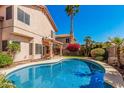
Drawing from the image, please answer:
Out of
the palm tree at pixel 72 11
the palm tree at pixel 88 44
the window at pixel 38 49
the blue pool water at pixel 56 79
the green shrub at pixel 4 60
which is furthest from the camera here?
the palm tree at pixel 72 11

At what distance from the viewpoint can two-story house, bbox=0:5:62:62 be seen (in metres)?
17.7

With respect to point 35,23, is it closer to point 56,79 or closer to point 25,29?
point 25,29

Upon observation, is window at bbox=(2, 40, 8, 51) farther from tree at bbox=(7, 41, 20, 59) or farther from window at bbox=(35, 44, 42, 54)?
window at bbox=(35, 44, 42, 54)

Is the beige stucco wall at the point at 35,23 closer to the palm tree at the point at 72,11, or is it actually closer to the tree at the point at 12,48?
the tree at the point at 12,48

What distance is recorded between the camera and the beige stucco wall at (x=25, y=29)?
17.7 m

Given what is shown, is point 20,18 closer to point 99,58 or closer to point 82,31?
point 99,58

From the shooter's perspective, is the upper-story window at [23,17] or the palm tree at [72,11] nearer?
the upper-story window at [23,17]

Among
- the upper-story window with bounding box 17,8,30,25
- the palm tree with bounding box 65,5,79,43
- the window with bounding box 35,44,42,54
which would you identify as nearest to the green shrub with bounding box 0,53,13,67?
the upper-story window with bounding box 17,8,30,25

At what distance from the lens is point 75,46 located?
38531 mm

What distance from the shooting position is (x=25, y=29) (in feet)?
66.6

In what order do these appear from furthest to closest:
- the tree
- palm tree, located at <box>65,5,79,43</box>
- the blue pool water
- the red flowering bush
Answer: palm tree, located at <box>65,5,79,43</box>
the red flowering bush
the tree
the blue pool water

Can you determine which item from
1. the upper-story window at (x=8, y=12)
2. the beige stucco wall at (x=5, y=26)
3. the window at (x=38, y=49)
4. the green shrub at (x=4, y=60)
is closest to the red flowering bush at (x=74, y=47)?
the window at (x=38, y=49)

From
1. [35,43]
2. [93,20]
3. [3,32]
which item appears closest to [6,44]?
[3,32]

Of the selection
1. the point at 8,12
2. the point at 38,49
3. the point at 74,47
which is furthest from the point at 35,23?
the point at 74,47
